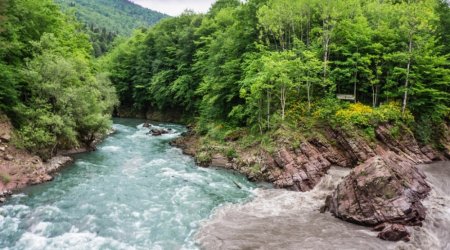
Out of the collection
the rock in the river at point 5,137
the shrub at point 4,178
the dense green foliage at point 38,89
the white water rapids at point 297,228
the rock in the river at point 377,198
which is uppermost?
the dense green foliage at point 38,89

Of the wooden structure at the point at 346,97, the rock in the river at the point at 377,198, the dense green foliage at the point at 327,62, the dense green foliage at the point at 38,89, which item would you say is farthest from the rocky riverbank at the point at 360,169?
the dense green foliage at the point at 38,89

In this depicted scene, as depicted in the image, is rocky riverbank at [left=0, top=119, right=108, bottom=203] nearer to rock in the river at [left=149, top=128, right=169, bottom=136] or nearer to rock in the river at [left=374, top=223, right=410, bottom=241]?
rock in the river at [left=149, top=128, right=169, bottom=136]

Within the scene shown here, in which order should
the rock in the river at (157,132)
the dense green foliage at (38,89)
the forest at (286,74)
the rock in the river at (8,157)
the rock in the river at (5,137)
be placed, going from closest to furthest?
the rock in the river at (8,157)
the rock in the river at (5,137)
the dense green foliage at (38,89)
the forest at (286,74)
the rock in the river at (157,132)

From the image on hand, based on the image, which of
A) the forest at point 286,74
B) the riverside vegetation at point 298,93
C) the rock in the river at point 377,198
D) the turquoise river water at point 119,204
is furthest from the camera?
the forest at point 286,74

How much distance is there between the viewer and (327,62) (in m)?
34.9

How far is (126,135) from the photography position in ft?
162

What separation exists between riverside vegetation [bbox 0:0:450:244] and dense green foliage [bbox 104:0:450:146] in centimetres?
14

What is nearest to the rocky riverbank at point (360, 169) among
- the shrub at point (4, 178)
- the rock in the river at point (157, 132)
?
the rock in the river at point (157, 132)

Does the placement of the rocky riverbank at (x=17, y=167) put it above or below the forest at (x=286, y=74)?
below

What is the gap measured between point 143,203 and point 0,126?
1389cm

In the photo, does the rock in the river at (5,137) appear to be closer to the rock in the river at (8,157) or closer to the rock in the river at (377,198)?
the rock in the river at (8,157)

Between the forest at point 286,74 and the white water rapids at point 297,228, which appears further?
the forest at point 286,74

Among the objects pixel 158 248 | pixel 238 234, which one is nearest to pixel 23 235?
pixel 158 248

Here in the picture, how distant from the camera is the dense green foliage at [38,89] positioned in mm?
29188
